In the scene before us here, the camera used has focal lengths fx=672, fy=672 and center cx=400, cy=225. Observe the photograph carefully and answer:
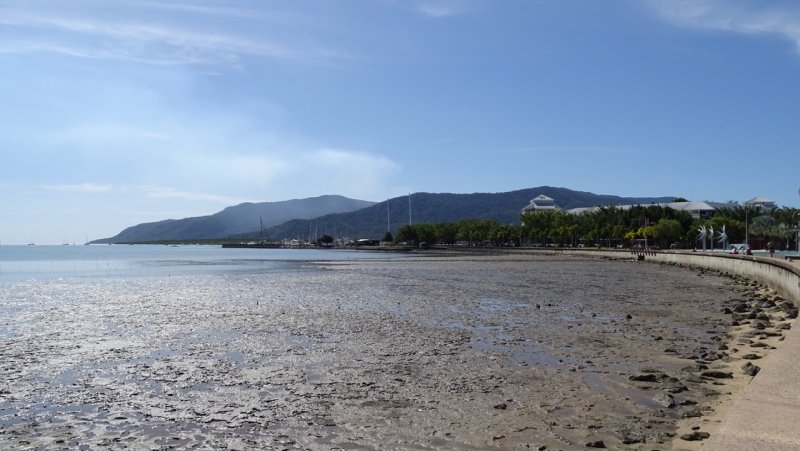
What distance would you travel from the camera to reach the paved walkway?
298 inches

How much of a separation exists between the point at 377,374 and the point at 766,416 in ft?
28.4

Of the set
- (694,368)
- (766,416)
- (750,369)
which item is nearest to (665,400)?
(750,369)

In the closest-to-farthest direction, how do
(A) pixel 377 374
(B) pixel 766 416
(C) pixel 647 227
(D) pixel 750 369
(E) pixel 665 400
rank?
1. (B) pixel 766 416
2. (E) pixel 665 400
3. (D) pixel 750 369
4. (A) pixel 377 374
5. (C) pixel 647 227

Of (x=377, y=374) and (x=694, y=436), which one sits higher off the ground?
(x=694, y=436)

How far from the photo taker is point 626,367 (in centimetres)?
1580

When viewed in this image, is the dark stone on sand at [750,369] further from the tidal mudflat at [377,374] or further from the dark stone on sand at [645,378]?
the dark stone on sand at [645,378]

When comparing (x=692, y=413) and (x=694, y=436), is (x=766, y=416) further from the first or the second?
(x=692, y=413)

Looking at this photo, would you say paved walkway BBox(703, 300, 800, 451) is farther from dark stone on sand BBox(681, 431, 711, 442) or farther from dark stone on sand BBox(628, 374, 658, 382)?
dark stone on sand BBox(628, 374, 658, 382)

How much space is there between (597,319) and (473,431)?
1646 cm

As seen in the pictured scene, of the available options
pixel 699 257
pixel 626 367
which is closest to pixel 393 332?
pixel 626 367

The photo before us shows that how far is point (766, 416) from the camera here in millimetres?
8711

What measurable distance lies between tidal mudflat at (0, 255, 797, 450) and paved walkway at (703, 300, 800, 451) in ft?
3.25

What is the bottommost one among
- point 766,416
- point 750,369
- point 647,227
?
point 750,369

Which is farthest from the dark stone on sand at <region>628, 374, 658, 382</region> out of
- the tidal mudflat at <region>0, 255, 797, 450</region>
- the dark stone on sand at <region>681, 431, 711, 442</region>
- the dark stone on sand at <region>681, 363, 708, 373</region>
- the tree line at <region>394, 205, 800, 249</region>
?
the tree line at <region>394, 205, 800, 249</region>
